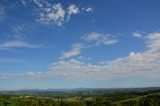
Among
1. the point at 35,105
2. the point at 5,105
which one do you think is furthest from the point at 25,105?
the point at 5,105

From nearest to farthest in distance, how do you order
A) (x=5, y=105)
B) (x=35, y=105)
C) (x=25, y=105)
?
(x=5, y=105) → (x=25, y=105) → (x=35, y=105)

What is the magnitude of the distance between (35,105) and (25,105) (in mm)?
19196

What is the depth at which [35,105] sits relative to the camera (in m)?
198

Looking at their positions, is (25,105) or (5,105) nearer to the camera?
(5,105)

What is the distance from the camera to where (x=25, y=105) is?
179m

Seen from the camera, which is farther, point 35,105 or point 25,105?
point 35,105

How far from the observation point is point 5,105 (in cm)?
10869

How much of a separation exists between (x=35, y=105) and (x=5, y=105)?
297 feet

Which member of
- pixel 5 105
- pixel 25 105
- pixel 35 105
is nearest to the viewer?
pixel 5 105

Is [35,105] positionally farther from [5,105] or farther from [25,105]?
[5,105]

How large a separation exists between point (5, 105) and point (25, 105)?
72048 millimetres
